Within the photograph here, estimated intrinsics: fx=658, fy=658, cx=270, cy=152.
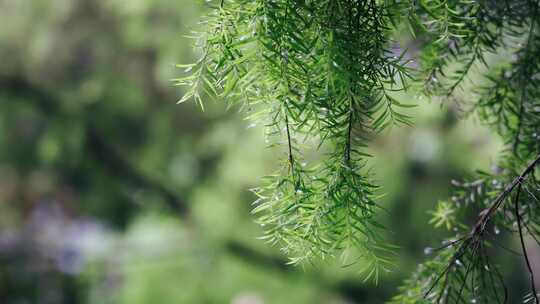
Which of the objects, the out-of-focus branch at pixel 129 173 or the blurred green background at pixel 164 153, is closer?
the blurred green background at pixel 164 153

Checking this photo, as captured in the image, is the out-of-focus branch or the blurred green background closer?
the blurred green background

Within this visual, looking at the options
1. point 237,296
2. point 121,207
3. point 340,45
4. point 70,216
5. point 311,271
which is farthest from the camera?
point 70,216

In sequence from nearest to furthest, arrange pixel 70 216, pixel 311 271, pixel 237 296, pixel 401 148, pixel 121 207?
pixel 401 148, pixel 311 271, pixel 237 296, pixel 121 207, pixel 70 216

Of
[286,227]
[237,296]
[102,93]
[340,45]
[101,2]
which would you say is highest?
[101,2]

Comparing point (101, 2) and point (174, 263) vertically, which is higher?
point (101, 2)

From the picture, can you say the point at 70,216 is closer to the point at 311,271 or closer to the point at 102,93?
the point at 102,93

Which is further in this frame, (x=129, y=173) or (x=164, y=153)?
(x=129, y=173)

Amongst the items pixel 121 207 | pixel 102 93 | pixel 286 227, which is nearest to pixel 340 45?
pixel 286 227

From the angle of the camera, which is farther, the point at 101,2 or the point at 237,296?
the point at 237,296
